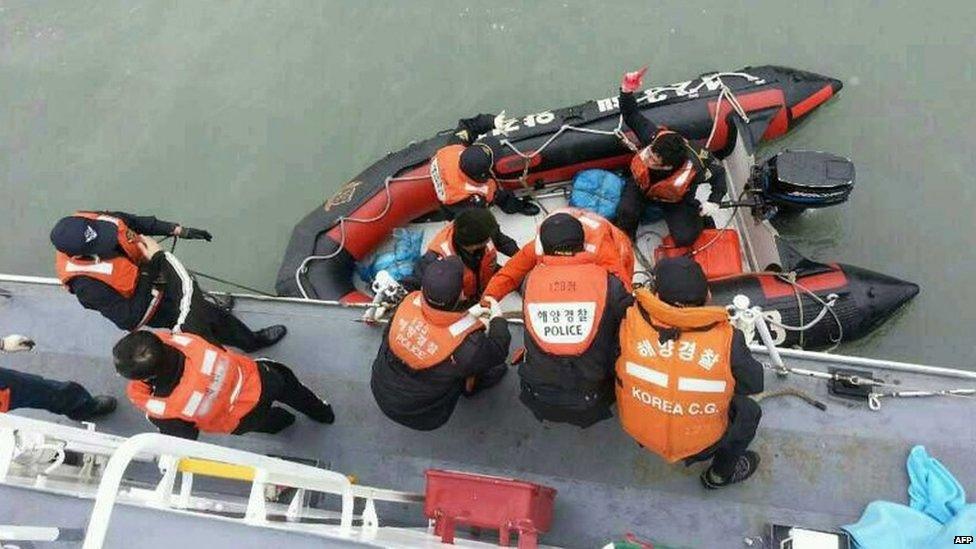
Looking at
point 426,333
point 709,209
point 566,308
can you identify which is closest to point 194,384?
point 426,333

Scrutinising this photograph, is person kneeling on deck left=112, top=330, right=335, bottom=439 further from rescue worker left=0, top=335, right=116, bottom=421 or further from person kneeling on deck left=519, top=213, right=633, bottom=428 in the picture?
person kneeling on deck left=519, top=213, right=633, bottom=428

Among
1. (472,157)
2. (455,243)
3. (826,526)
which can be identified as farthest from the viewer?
(472,157)

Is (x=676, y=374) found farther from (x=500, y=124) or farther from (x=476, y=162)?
(x=500, y=124)

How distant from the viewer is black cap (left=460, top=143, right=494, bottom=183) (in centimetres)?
253

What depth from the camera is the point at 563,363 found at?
185cm

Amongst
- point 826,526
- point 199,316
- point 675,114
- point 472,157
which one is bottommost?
point 826,526

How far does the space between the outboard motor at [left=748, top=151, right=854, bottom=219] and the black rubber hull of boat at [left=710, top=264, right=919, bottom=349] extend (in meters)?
0.28

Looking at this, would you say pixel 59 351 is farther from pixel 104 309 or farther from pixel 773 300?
pixel 773 300

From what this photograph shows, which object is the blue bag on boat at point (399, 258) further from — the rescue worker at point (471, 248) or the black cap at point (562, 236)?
the black cap at point (562, 236)

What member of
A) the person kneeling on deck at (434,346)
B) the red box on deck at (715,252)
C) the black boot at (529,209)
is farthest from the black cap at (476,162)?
the red box on deck at (715,252)

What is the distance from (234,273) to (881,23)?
3508 mm

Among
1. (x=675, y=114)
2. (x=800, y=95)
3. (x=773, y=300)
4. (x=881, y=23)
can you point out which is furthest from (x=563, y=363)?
(x=881, y=23)

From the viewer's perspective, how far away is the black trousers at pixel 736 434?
5.99 feet

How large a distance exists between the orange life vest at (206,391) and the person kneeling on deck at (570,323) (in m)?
0.80
